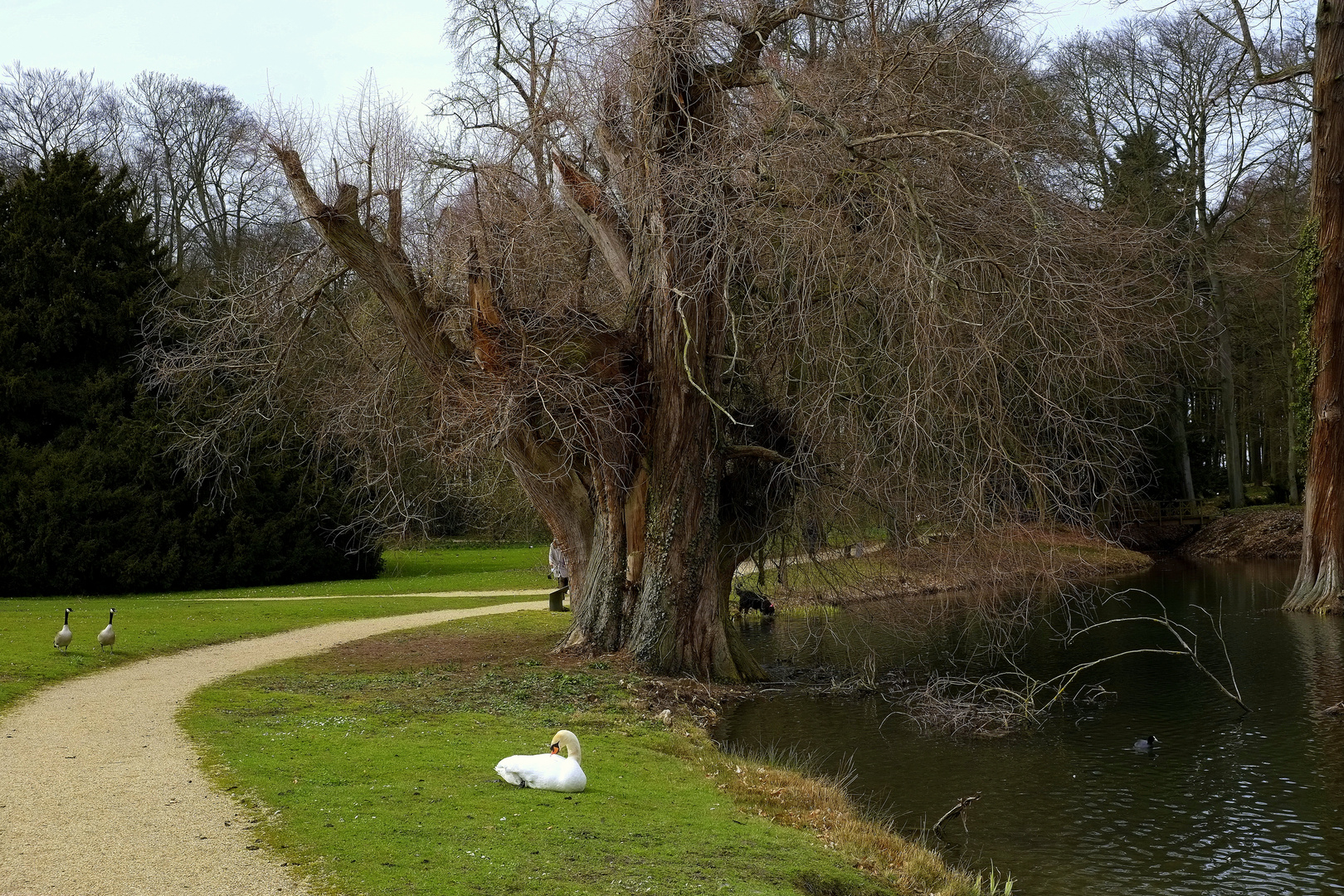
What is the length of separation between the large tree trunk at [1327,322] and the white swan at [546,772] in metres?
18.1

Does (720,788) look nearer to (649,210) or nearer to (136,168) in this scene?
(649,210)

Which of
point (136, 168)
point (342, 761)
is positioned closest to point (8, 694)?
point (342, 761)

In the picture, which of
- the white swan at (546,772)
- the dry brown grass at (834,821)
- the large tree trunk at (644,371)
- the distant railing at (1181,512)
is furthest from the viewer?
the distant railing at (1181,512)

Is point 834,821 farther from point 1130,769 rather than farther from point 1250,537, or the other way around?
point 1250,537

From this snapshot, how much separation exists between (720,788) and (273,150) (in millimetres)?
8931

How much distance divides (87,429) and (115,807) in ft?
67.3

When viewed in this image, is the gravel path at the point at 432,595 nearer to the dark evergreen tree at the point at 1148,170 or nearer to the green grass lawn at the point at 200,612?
the green grass lawn at the point at 200,612

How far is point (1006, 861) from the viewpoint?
8.70 meters

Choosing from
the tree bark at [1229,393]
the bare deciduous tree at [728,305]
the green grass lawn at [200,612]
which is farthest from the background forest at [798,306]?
the tree bark at [1229,393]

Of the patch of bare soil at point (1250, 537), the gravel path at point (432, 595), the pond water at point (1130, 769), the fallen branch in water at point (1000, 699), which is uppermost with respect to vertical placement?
the patch of bare soil at point (1250, 537)

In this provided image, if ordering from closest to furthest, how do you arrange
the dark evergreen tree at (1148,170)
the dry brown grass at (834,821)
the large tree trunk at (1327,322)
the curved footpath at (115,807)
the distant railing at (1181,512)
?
1. the curved footpath at (115,807)
2. the dry brown grass at (834,821)
3. the large tree trunk at (1327,322)
4. the dark evergreen tree at (1148,170)
5. the distant railing at (1181,512)

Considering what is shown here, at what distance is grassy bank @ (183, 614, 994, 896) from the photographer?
272 inches

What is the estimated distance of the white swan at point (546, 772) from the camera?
340 inches

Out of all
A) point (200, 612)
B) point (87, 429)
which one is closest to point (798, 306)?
point (200, 612)
